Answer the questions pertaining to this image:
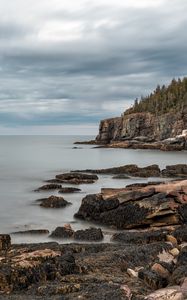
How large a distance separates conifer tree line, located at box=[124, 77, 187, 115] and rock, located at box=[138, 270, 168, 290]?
116718 mm

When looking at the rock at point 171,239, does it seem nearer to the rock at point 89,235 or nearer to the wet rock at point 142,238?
the wet rock at point 142,238

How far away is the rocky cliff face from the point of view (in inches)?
4801

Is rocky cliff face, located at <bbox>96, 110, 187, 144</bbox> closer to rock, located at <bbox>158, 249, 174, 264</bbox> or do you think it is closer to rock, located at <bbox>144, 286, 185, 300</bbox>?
rock, located at <bbox>158, 249, 174, 264</bbox>

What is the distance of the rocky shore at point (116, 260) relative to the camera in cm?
863

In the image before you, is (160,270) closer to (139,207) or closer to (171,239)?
(171,239)

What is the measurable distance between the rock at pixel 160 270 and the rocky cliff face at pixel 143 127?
110 m

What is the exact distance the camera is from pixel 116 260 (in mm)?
11109

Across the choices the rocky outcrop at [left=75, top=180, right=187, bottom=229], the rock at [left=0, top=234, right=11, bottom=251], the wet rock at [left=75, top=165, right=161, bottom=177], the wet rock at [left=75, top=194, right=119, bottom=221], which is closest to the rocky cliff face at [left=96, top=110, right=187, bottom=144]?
the wet rock at [left=75, top=165, right=161, bottom=177]

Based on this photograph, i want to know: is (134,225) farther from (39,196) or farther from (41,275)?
(39,196)

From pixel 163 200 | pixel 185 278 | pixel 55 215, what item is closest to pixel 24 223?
pixel 55 215

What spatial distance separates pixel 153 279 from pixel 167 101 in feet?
442

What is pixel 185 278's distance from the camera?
8.77m

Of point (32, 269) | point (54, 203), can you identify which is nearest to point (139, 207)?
point (54, 203)

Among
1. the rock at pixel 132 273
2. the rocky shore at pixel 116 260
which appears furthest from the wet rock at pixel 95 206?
the rock at pixel 132 273
